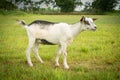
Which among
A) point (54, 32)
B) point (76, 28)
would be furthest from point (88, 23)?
point (54, 32)

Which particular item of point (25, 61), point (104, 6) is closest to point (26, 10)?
point (104, 6)

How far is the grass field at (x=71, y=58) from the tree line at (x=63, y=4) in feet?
0.53

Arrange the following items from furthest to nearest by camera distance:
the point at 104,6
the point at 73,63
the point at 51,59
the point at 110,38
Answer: the point at 110,38 < the point at 51,59 < the point at 73,63 < the point at 104,6

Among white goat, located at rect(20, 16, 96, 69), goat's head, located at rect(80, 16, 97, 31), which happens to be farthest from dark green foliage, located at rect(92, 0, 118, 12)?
white goat, located at rect(20, 16, 96, 69)

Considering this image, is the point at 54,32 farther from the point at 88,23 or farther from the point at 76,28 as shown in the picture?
the point at 88,23

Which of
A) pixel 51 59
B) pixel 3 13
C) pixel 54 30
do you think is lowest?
pixel 51 59

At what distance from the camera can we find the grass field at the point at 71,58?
229 cm

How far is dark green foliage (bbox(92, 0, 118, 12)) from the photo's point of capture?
1912 mm

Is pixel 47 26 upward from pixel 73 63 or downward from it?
upward

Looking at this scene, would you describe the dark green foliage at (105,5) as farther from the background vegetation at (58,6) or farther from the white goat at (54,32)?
the white goat at (54,32)

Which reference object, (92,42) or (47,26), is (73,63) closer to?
(47,26)

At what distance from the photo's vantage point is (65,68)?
2908 mm

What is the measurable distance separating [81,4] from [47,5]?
0.29 metres

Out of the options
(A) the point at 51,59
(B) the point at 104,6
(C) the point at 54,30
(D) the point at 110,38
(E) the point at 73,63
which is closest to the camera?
(B) the point at 104,6
